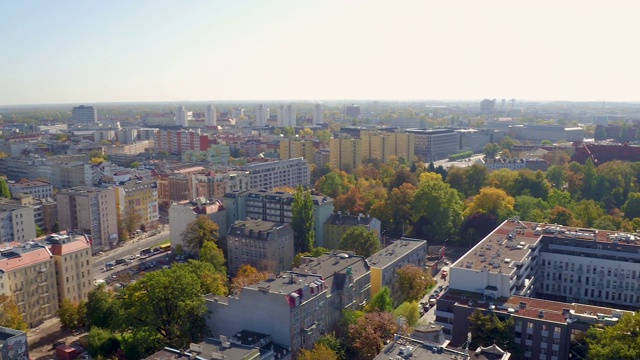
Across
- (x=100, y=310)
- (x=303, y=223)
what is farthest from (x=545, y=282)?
(x=100, y=310)

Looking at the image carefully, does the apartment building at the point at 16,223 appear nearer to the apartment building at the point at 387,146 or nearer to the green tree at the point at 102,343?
the green tree at the point at 102,343

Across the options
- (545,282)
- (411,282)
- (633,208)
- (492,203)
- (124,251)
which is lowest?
(124,251)

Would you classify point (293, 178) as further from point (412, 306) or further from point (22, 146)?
point (22, 146)

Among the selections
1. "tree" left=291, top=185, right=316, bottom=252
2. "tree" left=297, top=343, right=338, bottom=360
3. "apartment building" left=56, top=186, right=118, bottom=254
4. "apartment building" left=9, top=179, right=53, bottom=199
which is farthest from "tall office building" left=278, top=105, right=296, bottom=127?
"tree" left=297, top=343, right=338, bottom=360

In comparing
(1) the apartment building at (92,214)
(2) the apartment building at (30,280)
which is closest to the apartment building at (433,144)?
(1) the apartment building at (92,214)

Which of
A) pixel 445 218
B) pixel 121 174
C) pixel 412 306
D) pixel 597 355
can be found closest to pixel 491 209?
pixel 445 218

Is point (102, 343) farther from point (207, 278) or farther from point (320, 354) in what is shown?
point (320, 354)
